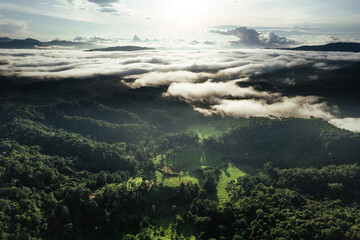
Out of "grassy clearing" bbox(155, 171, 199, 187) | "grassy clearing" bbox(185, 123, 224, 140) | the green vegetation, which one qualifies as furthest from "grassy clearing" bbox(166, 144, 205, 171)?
"grassy clearing" bbox(185, 123, 224, 140)

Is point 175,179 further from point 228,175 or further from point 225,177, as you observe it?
point 228,175

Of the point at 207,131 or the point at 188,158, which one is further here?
the point at 207,131

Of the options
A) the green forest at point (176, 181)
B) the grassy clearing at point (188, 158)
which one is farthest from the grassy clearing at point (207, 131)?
the grassy clearing at point (188, 158)

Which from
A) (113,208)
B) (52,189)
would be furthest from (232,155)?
(52,189)

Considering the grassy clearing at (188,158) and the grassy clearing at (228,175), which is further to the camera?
the grassy clearing at (188,158)

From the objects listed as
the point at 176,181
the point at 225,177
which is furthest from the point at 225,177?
the point at 176,181

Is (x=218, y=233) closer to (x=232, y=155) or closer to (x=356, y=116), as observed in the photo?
(x=232, y=155)

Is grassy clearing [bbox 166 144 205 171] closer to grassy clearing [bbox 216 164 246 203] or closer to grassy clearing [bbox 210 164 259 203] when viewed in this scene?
grassy clearing [bbox 216 164 246 203]

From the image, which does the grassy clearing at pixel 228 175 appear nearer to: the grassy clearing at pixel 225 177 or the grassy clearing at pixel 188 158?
the grassy clearing at pixel 225 177
